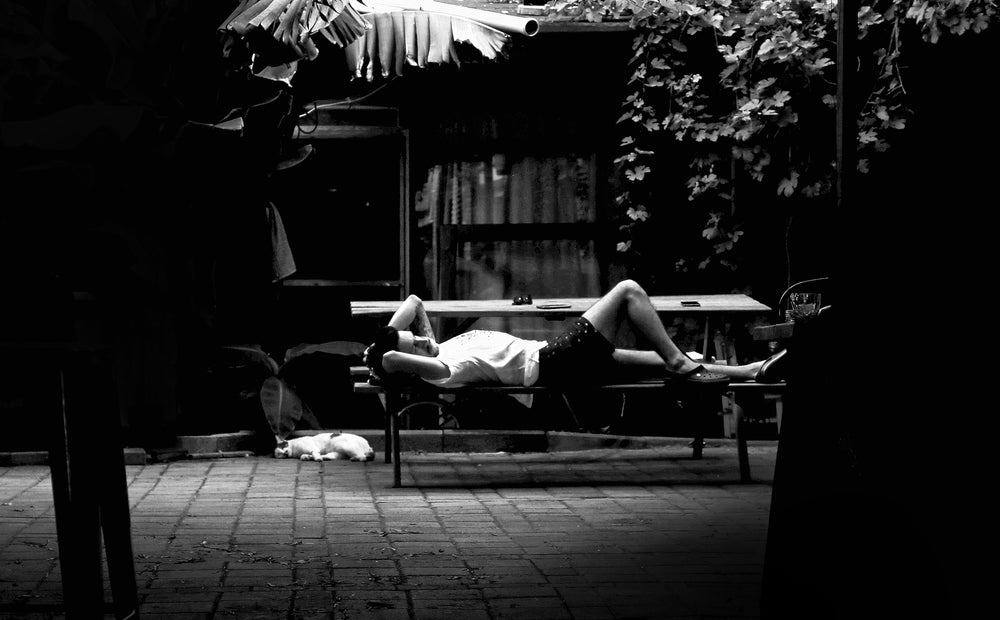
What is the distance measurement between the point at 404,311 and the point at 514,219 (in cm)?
290

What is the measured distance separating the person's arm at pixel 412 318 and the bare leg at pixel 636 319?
1.13m

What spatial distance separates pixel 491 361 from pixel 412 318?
0.66 meters

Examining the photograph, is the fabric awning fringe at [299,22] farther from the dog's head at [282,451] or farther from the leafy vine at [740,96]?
the dog's head at [282,451]

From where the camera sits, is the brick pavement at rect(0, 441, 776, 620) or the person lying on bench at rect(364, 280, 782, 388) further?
the person lying on bench at rect(364, 280, 782, 388)

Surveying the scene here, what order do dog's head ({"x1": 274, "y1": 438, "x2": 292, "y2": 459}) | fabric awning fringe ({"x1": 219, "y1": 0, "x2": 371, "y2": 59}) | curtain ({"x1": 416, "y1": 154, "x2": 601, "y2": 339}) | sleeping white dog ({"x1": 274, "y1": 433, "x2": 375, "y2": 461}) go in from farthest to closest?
curtain ({"x1": 416, "y1": 154, "x2": 601, "y2": 339}) < dog's head ({"x1": 274, "y1": 438, "x2": 292, "y2": 459}) < sleeping white dog ({"x1": 274, "y1": 433, "x2": 375, "y2": 461}) < fabric awning fringe ({"x1": 219, "y1": 0, "x2": 371, "y2": 59})

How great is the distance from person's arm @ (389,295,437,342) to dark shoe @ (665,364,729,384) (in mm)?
1691

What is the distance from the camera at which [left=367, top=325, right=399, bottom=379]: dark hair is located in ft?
23.9

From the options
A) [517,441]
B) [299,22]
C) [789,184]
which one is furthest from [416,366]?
[789,184]

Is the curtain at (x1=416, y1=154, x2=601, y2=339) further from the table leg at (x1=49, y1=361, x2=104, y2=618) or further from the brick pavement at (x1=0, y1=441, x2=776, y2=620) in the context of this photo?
the table leg at (x1=49, y1=361, x2=104, y2=618)

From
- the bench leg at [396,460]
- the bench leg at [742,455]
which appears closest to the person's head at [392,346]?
the bench leg at [396,460]

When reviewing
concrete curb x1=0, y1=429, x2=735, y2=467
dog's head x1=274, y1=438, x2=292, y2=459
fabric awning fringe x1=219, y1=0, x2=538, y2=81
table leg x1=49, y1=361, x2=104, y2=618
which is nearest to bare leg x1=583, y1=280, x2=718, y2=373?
concrete curb x1=0, y1=429, x2=735, y2=467

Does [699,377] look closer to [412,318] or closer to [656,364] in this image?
[656,364]

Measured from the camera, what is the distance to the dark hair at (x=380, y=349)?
729 cm

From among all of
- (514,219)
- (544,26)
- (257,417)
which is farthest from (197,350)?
(544,26)
